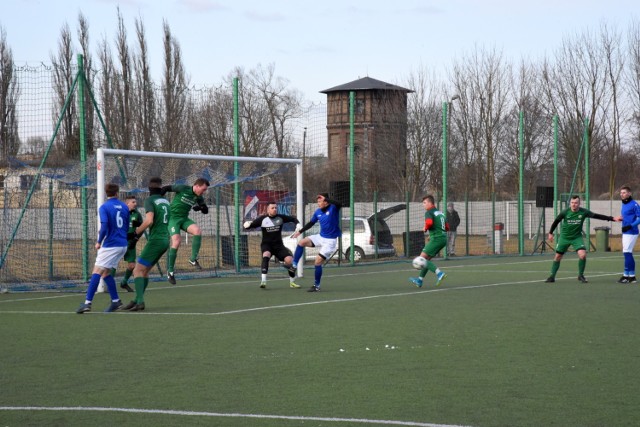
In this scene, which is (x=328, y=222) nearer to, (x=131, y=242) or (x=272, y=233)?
(x=272, y=233)

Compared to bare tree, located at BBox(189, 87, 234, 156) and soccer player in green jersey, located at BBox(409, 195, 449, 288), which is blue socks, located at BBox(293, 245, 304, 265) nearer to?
soccer player in green jersey, located at BBox(409, 195, 449, 288)

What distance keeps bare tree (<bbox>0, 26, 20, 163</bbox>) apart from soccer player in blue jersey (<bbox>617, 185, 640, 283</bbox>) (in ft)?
40.5

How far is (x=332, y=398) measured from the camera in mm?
7445

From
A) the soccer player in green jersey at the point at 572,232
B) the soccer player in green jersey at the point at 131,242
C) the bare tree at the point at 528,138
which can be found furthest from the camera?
the bare tree at the point at 528,138

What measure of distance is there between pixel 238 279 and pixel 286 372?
1278cm

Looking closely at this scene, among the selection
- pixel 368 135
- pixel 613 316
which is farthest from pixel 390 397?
pixel 368 135

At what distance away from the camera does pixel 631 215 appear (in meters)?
19.2

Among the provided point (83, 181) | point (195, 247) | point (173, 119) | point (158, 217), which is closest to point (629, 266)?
point (195, 247)

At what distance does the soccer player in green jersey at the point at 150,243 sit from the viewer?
14.0 metres

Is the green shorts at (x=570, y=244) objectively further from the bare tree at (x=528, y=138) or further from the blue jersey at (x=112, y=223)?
the bare tree at (x=528, y=138)

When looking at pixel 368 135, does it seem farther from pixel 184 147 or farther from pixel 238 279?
pixel 238 279

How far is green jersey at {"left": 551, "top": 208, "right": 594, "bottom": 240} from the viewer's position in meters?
19.2

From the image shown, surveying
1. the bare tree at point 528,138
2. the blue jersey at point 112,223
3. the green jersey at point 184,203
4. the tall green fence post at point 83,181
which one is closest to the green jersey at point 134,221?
the green jersey at point 184,203

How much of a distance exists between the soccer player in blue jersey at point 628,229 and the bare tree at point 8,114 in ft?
40.5
